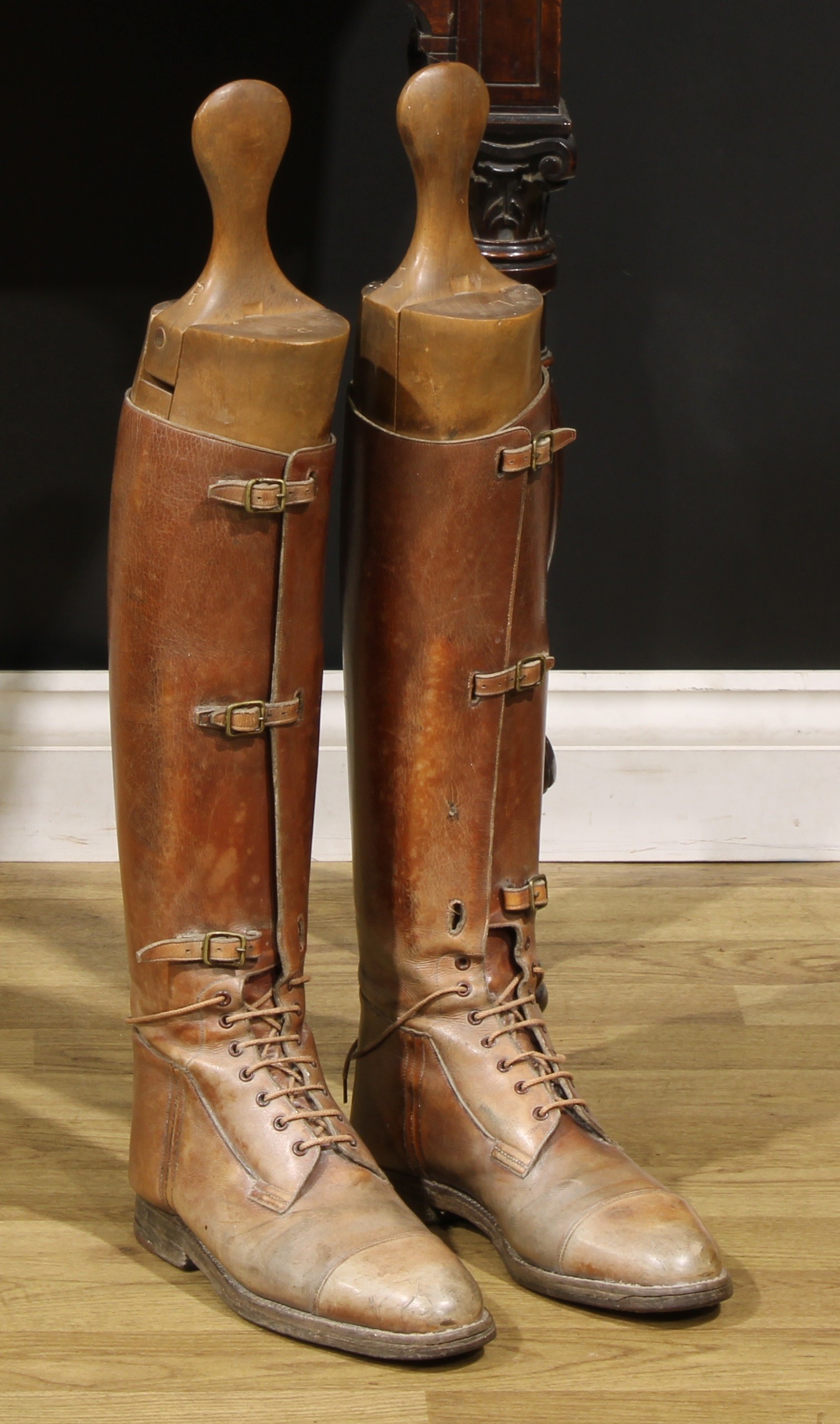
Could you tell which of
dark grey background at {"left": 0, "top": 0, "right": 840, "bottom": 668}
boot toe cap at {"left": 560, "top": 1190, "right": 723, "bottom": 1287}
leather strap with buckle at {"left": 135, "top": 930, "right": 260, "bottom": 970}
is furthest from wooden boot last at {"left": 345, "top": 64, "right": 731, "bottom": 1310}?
dark grey background at {"left": 0, "top": 0, "right": 840, "bottom": 668}

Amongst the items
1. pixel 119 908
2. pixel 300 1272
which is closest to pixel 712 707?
pixel 119 908

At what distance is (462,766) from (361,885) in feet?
0.39

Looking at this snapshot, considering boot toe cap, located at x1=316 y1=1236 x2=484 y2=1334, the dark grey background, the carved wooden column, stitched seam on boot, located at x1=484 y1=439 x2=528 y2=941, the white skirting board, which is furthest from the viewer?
the white skirting board

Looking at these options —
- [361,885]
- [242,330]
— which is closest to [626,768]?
[361,885]

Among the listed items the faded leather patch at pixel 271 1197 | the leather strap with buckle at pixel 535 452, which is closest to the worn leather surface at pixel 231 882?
the faded leather patch at pixel 271 1197

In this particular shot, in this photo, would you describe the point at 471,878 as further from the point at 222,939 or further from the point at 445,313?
the point at 445,313

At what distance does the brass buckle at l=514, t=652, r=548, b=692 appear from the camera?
40.6 inches

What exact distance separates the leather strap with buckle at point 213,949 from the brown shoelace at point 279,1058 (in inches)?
0.9

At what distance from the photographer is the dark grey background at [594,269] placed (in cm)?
146

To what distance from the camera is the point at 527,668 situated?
1.04 meters

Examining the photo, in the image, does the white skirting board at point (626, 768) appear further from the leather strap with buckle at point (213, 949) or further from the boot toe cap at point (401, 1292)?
the boot toe cap at point (401, 1292)

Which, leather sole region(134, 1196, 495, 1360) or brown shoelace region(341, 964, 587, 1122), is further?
brown shoelace region(341, 964, 587, 1122)

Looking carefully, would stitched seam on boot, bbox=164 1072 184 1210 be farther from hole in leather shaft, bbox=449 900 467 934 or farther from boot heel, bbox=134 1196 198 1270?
hole in leather shaft, bbox=449 900 467 934

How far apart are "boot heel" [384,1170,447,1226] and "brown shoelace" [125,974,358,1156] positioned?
0.11 metres
